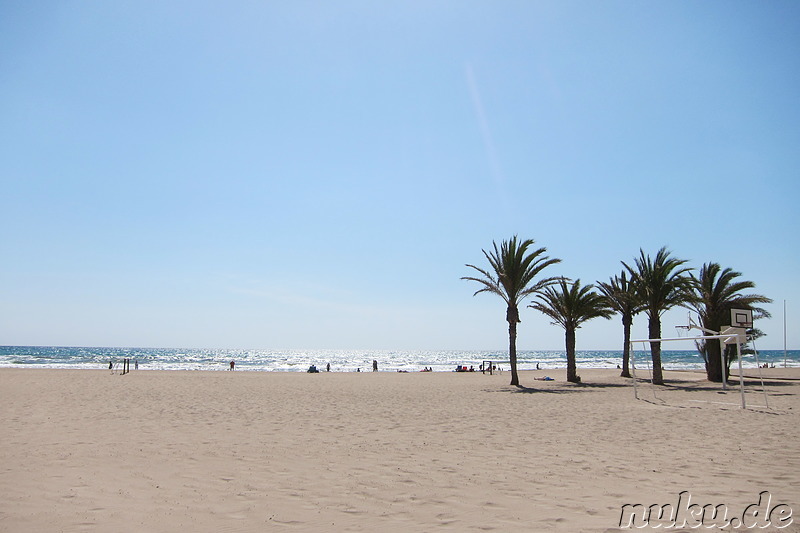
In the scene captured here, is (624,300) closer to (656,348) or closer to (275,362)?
(656,348)

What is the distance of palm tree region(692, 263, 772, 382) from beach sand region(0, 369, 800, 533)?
14.4m

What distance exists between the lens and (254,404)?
642 inches

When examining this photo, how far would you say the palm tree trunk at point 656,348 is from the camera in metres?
26.0

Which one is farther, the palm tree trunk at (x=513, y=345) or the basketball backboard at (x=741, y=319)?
the palm tree trunk at (x=513, y=345)

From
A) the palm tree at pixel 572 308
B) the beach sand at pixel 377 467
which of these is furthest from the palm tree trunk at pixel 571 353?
the beach sand at pixel 377 467

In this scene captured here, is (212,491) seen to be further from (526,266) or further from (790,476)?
(526,266)

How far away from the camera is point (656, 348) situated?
84.6 ft

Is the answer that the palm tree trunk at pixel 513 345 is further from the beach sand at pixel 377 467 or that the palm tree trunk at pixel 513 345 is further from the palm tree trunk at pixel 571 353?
the beach sand at pixel 377 467

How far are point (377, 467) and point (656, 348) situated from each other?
73.7 ft

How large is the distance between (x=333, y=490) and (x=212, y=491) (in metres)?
1.50

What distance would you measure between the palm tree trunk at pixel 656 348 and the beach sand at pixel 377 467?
11.6 meters

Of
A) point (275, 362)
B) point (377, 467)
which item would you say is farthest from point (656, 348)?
point (275, 362)

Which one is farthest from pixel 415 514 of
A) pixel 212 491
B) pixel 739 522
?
pixel 739 522

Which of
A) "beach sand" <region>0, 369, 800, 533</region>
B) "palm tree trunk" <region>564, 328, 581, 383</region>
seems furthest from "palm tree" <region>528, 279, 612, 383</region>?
"beach sand" <region>0, 369, 800, 533</region>
